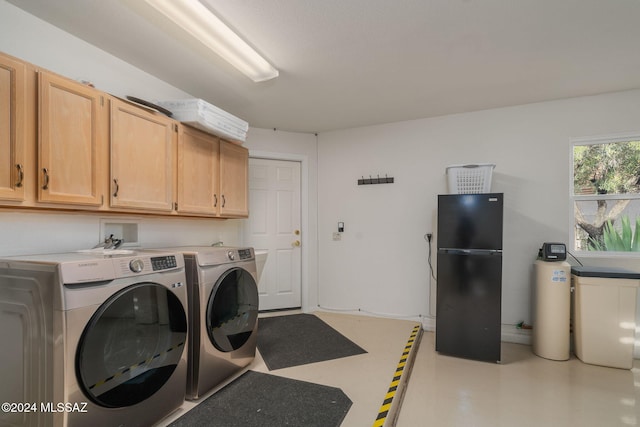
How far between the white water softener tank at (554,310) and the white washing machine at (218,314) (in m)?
2.80

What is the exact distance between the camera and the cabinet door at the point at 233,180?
2982 mm

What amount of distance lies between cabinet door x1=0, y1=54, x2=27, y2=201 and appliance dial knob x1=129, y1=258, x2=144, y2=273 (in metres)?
0.66

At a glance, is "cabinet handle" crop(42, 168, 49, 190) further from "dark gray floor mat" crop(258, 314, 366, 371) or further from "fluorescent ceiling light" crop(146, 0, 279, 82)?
"dark gray floor mat" crop(258, 314, 366, 371)

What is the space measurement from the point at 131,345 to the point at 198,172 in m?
Result: 1.56

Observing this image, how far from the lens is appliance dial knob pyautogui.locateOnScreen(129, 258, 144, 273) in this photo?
161 centimetres

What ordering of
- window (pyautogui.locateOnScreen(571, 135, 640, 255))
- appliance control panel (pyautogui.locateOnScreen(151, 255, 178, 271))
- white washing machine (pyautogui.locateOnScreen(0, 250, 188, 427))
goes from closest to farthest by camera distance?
white washing machine (pyautogui.locateOnScreen(0, 250, 188, 427)) < appliance control panel (pyautogui.locateOnScreen(151, 255, 178, 271)) < window (pyautogui.locateOnScreen(571, 135, 640, 255))

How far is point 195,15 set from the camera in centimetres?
174

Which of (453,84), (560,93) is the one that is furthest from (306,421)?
(560,93)

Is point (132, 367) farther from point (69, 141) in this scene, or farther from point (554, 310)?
point (554, 310)

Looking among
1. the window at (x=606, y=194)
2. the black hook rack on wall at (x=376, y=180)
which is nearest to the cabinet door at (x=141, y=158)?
the black hook rack on wall at (x=376, y=180)

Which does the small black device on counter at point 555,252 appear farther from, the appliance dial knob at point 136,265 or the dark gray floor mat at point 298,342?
the appliance dial knob at point 136,265

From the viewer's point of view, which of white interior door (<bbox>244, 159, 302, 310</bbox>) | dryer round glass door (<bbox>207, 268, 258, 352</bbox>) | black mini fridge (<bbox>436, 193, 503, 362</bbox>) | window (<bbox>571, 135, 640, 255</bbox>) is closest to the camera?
dryer round glass door (<bbox>207, 268, 258, 352</bbox>)

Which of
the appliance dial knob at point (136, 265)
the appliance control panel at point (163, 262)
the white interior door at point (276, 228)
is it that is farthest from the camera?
the white interior door at point (276, 228)

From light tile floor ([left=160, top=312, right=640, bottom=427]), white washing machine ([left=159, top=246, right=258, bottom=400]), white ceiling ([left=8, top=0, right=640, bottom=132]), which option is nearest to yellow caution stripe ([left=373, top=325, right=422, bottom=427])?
light tile floor ([left=160, top=312, right=640, bottom=427])
